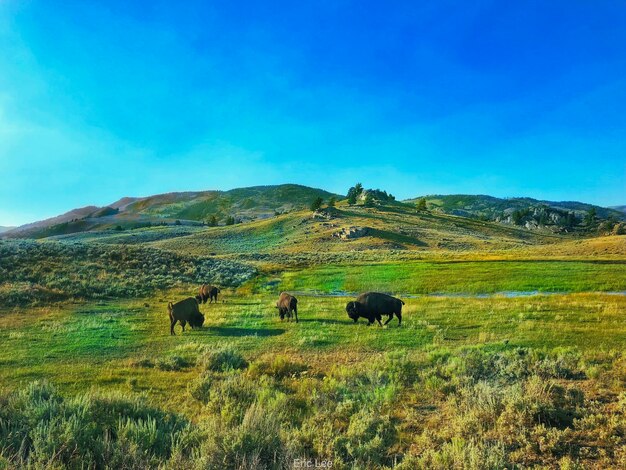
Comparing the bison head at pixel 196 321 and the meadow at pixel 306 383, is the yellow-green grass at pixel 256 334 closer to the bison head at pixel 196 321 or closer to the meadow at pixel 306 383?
the meadow at pixel 306 383

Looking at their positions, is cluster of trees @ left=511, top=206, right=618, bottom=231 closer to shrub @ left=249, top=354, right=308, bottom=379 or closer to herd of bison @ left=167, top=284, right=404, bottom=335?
herd of bison @ left=167, top=284, right=404, bottom=335

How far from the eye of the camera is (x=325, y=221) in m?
111

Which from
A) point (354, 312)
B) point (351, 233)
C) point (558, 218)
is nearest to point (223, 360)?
point (354, 312)

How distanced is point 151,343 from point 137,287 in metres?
18.1

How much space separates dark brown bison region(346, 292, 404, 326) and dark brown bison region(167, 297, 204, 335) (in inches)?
307

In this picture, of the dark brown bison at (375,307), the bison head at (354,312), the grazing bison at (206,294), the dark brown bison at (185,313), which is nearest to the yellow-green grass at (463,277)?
the grazing bison at (206,294)

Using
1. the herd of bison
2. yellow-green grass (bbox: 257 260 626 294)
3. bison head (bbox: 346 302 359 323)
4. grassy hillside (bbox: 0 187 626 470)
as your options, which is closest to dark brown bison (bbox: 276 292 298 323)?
the herd of bison

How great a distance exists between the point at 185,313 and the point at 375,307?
9.44 m

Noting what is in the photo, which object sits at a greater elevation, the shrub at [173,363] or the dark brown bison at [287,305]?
the dark brown bison at [287,305]

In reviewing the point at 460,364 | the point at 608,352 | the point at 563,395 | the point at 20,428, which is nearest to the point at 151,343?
the point at 20,428

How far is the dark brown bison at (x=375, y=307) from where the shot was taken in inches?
789

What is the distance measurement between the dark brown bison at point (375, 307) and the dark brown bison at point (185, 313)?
307 inches

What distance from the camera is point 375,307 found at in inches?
794

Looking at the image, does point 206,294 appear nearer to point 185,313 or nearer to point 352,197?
point 185,313
